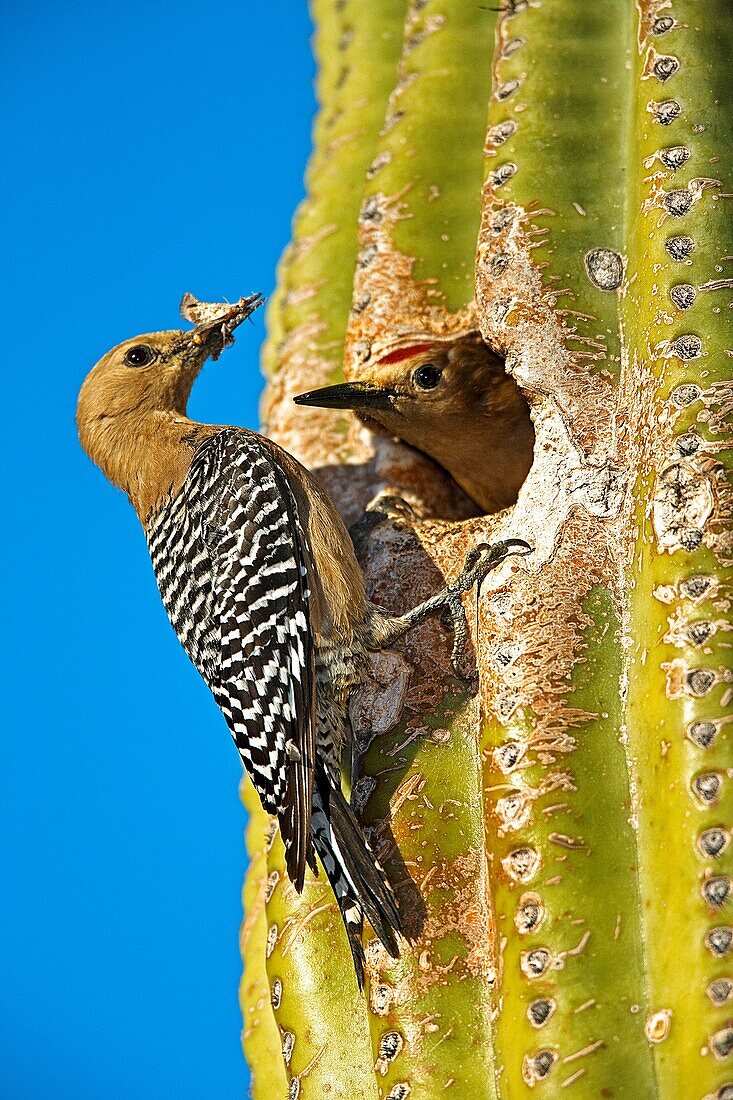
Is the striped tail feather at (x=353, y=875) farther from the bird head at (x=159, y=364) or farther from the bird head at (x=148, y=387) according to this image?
the bird head at (x=159, y=364)

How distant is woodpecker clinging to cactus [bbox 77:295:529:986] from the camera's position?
229cm

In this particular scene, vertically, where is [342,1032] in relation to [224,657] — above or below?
below

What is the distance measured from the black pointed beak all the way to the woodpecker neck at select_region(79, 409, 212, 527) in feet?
0.87

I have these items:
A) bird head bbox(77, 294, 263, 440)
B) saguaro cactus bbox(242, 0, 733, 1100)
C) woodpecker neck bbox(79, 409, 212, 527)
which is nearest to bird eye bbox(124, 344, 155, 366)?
bird head bbox(77, 294, 263, 440)

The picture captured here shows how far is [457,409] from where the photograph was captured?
3.28m

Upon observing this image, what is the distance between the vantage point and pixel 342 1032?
2295 millimetres

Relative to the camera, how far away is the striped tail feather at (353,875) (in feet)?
7.09

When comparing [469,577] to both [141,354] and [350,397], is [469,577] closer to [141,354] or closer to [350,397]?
[350,397]

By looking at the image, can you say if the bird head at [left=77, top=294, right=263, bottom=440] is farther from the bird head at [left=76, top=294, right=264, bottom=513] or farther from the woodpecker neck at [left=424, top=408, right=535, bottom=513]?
the woodpecker neck at [left=424, top=408, right=535, bottom=513]

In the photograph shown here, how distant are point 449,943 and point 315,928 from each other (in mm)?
360

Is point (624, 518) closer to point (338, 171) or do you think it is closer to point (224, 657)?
point (224, 657)

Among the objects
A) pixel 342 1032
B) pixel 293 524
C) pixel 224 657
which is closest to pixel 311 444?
pixel 293 524

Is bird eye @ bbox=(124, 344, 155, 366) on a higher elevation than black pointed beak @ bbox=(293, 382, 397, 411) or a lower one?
higher

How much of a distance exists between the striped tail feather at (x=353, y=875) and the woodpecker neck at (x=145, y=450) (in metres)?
1.02
